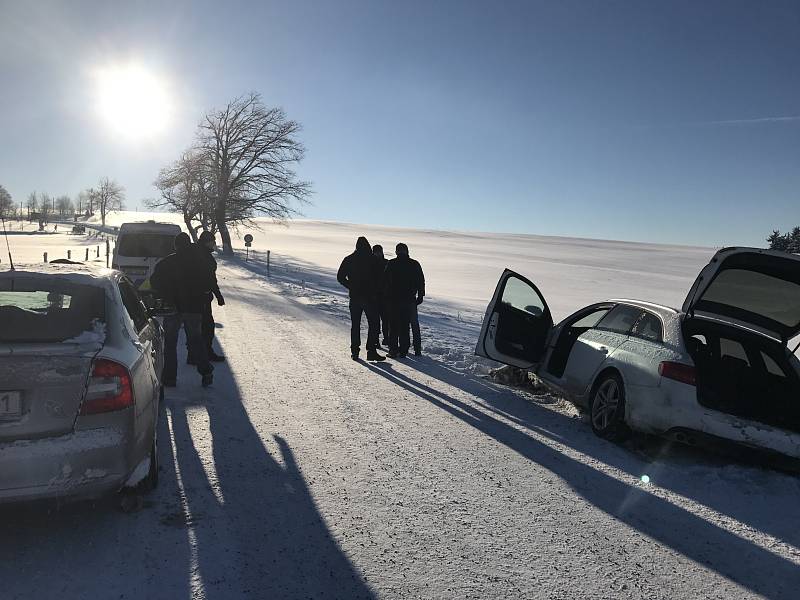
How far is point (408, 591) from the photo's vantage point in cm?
280

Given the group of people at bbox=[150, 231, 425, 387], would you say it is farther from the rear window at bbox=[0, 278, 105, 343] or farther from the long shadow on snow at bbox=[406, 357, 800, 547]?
the rear window at bbox=[0, 278, 105, 343]

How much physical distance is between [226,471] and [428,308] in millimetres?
14034

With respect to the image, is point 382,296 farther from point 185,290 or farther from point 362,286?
point 185,290

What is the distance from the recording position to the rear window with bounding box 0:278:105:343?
123 inches

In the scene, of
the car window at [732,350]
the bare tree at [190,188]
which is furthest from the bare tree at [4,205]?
the bare tree at [190,188]

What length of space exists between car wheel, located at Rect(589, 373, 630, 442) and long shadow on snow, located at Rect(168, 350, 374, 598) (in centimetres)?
295

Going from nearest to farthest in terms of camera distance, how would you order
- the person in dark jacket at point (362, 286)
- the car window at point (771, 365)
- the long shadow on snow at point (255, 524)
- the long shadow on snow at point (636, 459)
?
the long shadow on snow at point (255, 524), the long shadow on snow at point (636, 459), the car window at point (771, 365), the person in dark jacket at point (362, 286)

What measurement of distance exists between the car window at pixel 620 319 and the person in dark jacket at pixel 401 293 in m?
3.20

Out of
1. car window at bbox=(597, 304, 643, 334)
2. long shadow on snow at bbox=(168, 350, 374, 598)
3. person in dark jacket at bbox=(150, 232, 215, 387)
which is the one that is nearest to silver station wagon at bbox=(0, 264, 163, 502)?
long shadow on snow at bbox=(168, 350, 374, 598)

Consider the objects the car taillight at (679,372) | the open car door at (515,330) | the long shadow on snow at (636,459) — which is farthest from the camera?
the open car door at (515,330)

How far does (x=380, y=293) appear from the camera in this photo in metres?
8.91

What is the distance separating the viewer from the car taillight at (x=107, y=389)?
3002mm

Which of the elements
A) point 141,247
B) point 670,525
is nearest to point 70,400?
point 670,525

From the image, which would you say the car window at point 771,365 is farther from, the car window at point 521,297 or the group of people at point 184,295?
the group of people at point 184,295
